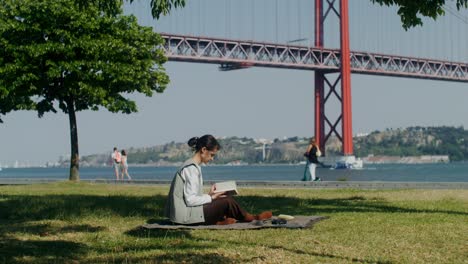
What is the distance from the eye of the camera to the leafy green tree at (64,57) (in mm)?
23359

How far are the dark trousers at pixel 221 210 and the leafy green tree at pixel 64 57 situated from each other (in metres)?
14.9

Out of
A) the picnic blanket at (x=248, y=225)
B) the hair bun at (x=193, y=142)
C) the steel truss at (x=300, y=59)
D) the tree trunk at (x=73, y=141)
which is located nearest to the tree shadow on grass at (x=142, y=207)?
the picnic blanket at (x=248, y=225)

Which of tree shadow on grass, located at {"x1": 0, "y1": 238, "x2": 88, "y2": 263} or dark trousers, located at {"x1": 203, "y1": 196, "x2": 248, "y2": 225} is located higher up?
dark trousers, located at {"x1": 203, "y1": 196, "x2": 248, "y2": 225}

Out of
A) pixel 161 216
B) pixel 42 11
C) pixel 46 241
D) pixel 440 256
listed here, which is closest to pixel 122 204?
pixel 161 216

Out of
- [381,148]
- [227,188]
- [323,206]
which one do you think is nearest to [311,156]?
[323,206]

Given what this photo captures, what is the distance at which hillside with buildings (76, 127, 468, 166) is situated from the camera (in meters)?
141

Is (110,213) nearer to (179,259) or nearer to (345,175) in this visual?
(179,259)

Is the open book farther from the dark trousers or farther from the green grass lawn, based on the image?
the green grass lawn

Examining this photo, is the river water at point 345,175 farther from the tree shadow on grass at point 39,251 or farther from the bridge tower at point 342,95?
the tree shadow on grass at point 39,251

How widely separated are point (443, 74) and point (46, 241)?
213 feet

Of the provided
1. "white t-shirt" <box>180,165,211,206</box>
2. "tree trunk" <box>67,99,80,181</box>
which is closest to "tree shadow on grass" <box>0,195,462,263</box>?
"white t-shirt" <box>180,165,211,206</box>

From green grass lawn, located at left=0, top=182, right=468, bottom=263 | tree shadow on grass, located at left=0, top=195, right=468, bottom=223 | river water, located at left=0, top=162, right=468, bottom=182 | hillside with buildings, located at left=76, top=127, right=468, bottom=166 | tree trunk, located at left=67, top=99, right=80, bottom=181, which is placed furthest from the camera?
hillside with buildings, located at left=76, top=127, right=468, bottom=166

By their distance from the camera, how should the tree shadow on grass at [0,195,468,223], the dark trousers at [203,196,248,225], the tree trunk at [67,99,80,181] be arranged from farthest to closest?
the tree trunk at [67,99,80,181] < the tree shadow on grass at [0,195,468,223] < the dark trousers at [203,196,248,225]

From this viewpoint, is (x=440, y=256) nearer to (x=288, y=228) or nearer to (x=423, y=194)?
(x=288, y=228)
